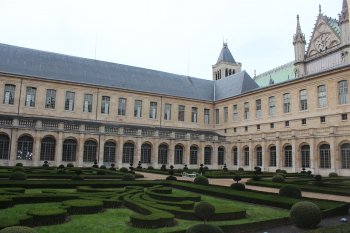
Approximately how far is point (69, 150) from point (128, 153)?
702 centimetres

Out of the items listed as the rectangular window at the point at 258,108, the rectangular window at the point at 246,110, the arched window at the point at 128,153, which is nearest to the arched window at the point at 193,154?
the arched window at the point at 128,153

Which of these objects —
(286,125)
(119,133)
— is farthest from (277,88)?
(119,133)

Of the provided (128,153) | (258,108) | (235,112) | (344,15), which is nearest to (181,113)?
(235,112)

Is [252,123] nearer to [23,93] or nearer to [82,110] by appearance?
[82,110]

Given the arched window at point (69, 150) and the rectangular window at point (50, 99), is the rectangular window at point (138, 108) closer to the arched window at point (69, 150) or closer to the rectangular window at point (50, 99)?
the rectangular window at point (50, 99)

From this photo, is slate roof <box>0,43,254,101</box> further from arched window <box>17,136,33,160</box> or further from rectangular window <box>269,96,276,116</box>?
arched window <box>17,136,33,160</box>

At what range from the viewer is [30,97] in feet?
128

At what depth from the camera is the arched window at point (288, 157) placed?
35691 millimetres

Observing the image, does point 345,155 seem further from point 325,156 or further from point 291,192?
point 291,192

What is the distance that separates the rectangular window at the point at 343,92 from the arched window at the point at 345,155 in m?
4.97

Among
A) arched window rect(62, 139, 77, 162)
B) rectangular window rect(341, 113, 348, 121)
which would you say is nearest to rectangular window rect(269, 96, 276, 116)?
rectangular window rect(341, 113, 348, 121)

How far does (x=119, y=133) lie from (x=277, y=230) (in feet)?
98.9

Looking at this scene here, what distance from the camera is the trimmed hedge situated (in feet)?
28.3

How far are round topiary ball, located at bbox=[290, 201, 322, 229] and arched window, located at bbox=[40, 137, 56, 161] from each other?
30.4 meters
